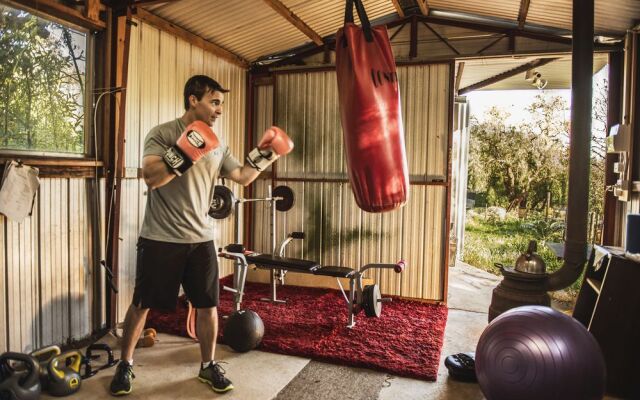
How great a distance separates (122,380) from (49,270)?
1071 mm

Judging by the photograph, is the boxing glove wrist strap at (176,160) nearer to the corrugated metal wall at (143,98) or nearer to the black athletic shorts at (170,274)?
the black athletic shorts at (170,274)

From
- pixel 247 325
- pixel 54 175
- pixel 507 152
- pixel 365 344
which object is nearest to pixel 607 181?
pixel 365 344

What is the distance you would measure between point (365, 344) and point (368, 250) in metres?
1.77

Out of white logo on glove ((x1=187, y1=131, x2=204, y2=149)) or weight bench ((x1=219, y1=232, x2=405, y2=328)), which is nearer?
white logo on glove ((x1=187, y1=131, x2=204, y2=149))

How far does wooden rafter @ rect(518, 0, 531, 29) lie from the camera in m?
4.03

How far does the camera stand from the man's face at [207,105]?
2580 mm

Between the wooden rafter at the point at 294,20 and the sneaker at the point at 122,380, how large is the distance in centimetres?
311

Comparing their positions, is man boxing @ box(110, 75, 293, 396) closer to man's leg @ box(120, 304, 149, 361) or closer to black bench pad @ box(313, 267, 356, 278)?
man's leg @ box(120, 304, 149, 361)

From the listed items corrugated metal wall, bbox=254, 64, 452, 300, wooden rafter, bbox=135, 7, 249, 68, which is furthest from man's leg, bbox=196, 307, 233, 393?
corrugated metal wall, bbox=254, 64, 452, 300

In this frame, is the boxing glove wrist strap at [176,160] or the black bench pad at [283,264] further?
the black bench pad at [283,264]

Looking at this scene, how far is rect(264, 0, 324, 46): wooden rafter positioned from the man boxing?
1863 mm

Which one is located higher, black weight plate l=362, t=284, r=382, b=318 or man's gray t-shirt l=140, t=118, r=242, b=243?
man's gray t-shirt l=140, t=118, r=242, b=243

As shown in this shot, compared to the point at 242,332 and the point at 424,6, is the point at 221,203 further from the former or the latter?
the point at 424,6

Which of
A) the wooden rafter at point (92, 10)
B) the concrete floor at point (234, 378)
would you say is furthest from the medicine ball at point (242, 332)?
the wooden rafter at point (92, 10)
